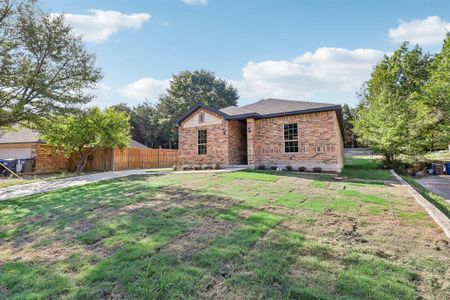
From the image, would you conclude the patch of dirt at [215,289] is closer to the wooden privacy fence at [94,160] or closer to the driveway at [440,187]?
the driveway at [440,187]

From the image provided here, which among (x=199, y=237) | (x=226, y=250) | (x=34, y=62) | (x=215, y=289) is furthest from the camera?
(x=34, y=62)

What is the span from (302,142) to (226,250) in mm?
10459

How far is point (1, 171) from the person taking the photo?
16609 millimetres

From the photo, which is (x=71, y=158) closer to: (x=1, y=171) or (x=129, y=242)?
(x=1, y=171)

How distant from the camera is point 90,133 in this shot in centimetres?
1600

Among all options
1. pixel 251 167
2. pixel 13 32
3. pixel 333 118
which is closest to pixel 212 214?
pixel 251 167

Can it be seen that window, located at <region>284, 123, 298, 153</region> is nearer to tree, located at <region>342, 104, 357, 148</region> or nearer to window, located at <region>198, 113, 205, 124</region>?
window, located at <region>198, 113, 205, 124</region>

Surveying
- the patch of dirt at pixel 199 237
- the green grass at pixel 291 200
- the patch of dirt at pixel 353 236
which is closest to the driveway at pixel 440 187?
the green grass at pixel 291 200

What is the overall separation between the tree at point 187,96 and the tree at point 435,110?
85.4 feet

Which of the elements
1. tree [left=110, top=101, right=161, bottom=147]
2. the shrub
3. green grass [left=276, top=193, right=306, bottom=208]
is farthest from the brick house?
tree [left=110, top=101, right=161, bottom=147]

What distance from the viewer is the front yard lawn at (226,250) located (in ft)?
8.38

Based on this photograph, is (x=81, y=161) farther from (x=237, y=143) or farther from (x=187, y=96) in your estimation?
(x=187, y=96)

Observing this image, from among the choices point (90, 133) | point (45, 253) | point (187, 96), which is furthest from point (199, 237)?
point (187, 96)

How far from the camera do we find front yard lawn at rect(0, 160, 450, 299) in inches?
101
